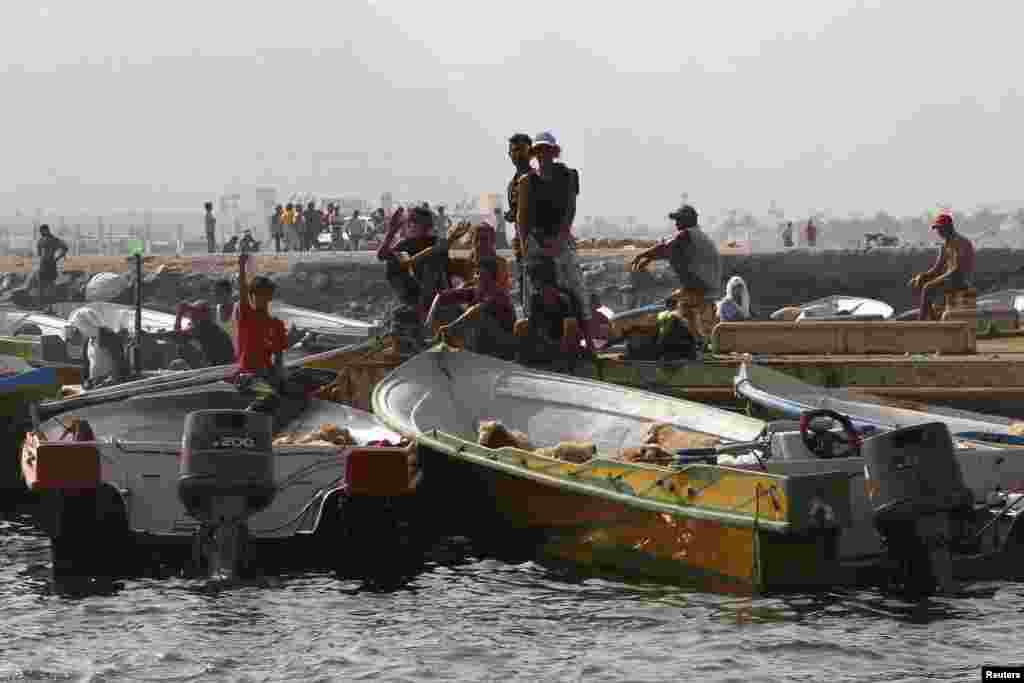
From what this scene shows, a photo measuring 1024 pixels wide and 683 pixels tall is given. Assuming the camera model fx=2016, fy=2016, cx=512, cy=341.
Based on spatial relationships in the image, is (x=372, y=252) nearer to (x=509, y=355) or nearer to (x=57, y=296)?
(x=57, y=296)

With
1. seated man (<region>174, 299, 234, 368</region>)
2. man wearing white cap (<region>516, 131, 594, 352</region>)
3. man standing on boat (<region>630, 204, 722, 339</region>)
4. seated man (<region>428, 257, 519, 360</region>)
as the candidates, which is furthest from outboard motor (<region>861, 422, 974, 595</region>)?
seated man (<region>174, 299, 234, 368</region>)

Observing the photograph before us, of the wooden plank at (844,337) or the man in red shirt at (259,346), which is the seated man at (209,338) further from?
the wooden plank at (844,337)

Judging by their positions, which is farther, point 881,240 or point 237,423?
point 881,240

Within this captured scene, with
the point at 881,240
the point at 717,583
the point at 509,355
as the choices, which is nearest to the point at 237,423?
the point at 717,583

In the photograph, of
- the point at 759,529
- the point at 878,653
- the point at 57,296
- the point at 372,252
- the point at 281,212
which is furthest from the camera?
the point at 281,212

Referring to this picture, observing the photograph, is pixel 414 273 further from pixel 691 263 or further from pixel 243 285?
pixel 243 285

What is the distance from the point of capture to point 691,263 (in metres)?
24.6

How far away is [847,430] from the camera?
52.1 ft

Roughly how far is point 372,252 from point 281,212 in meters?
6.76

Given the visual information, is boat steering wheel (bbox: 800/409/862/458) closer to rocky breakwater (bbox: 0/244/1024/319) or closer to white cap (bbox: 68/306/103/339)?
white cap (bbox: 68/306/103/339)

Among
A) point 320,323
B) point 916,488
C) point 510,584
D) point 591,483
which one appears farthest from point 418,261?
point 320,323

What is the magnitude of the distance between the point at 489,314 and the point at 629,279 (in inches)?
1303

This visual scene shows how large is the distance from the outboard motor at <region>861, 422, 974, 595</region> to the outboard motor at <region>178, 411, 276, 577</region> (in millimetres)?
4696

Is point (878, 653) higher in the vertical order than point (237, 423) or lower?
lower
